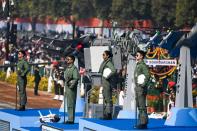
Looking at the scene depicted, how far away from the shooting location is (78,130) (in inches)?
971

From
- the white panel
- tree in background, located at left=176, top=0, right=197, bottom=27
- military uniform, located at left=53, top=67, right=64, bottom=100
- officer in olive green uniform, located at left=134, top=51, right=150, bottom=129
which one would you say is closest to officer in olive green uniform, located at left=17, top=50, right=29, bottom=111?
the white panel

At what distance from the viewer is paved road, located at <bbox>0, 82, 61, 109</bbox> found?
155 ft

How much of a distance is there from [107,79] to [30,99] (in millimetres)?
26356

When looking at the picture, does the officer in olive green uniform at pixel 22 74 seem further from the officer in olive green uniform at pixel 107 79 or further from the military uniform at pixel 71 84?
the officer in olive green uniform at pixel 107 79

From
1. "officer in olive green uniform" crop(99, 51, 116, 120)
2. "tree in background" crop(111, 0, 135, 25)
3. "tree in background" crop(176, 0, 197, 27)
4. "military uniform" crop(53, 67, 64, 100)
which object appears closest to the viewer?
"officer in olive green uniform" crop(99, 51, 116, 120)

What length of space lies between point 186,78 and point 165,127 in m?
1.82

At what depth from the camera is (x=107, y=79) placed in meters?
24.4

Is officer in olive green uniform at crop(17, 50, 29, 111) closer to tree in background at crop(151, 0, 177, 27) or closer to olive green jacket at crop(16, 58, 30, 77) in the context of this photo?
olive green jacket at crop(16, 58, 30, 77)

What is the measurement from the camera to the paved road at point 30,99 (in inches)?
1858

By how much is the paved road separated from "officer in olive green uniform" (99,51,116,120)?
2105 centimetres

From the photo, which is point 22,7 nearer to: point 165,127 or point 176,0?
point 176,0

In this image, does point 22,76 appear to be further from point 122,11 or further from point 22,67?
point 122,11

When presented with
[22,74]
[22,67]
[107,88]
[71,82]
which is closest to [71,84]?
[71,82]

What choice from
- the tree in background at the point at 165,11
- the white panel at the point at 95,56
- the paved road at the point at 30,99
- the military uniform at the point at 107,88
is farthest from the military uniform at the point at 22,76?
the tree in background at the point at 165,11
